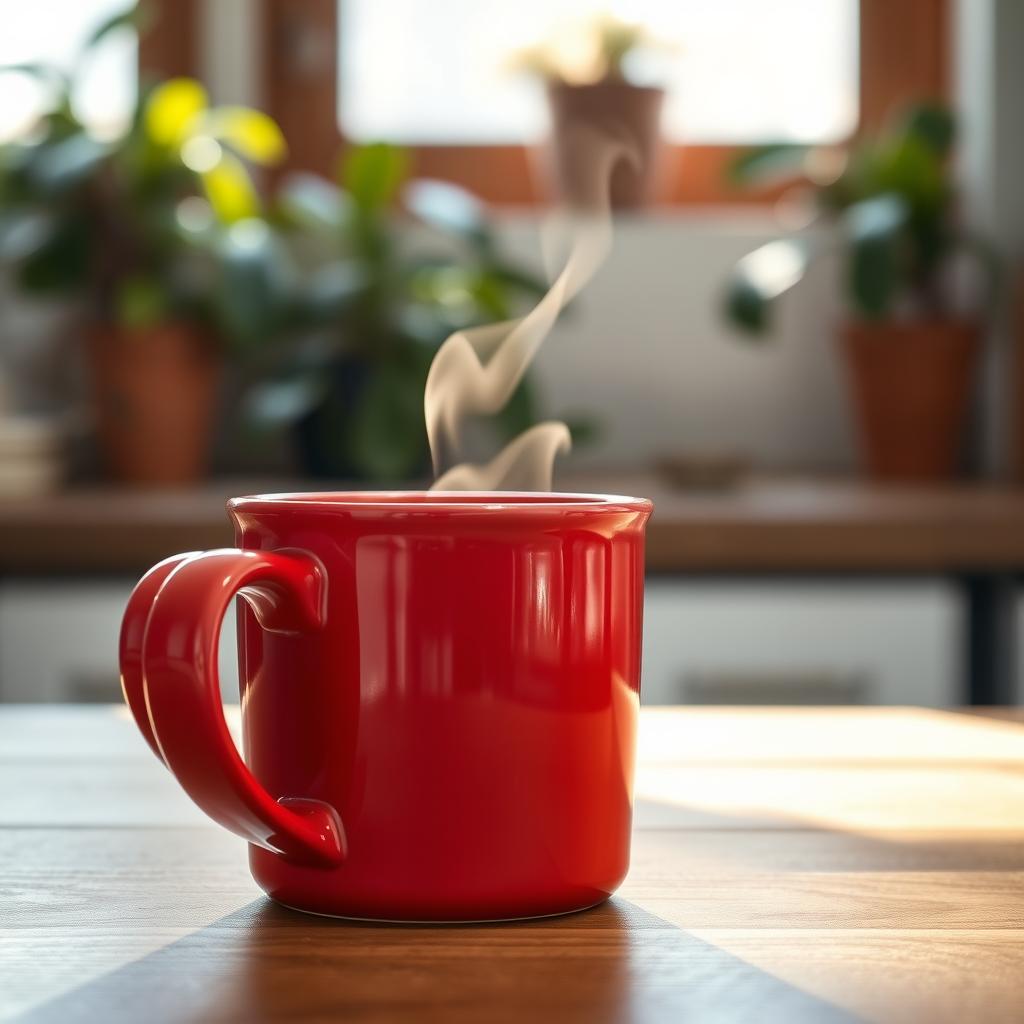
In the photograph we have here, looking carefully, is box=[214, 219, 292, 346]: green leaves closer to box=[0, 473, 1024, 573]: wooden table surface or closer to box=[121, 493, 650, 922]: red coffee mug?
box=[0, 473, 1024, 573]: wooden table surface

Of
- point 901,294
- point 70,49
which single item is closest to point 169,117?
point 70,49

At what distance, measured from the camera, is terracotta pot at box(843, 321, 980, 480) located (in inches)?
80.3

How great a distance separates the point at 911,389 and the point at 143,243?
1.02 m

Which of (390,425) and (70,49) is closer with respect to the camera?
(390,425)

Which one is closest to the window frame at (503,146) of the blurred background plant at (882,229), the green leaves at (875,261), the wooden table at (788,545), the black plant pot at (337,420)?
the blurred background plant at (882,229)

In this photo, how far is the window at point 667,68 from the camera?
234cm

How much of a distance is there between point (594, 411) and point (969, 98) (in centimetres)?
68

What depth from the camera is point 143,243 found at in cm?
202

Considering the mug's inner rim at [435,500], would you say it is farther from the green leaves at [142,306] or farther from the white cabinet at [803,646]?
the green leaves at [142,306]

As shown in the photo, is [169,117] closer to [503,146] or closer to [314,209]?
[314,209]

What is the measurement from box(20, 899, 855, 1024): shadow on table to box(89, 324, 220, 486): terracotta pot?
1620 millimetres

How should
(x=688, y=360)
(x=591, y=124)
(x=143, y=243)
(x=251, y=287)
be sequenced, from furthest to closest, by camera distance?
(x=688, y=360) → (x=591, y=124) → (x=143, y=243) → (x=251, y=287)

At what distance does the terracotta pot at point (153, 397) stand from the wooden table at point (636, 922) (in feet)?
4.54

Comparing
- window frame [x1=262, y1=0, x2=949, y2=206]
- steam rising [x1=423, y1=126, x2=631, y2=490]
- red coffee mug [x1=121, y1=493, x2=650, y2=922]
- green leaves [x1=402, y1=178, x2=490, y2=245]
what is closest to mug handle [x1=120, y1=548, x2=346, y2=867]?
red coffee mug [x1=121, y1=493, x2=650, y2=922]
